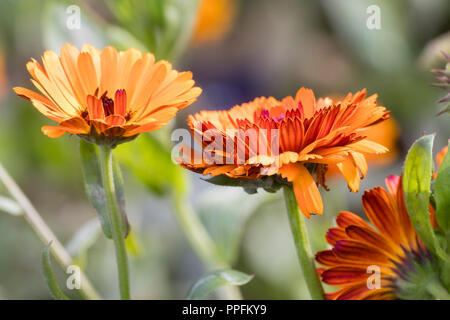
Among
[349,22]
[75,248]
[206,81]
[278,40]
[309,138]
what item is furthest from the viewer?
[206,81]

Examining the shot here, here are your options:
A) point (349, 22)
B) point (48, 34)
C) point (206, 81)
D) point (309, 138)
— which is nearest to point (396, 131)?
point (349, 22)

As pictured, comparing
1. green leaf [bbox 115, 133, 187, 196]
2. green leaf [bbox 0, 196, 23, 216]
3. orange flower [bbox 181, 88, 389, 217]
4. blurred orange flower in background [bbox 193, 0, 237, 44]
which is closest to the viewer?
orange flower [bbox 181, 88, 389, 217]

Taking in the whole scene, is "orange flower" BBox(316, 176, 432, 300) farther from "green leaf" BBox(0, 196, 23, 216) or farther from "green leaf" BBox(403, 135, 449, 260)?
"green leaf" BBox(0, 196, 23, 216)

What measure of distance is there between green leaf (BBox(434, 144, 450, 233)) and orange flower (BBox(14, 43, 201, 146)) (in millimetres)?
149

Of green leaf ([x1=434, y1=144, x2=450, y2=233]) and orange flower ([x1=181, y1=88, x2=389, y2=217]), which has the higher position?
orange flower ([x1=181, y1=88, x2=389, y2=217])

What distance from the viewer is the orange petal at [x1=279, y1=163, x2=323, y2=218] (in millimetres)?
344

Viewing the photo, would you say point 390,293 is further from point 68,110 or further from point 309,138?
point 68,110

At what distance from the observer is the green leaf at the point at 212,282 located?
15.5 inches

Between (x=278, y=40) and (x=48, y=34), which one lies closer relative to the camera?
(x=48, y=34)

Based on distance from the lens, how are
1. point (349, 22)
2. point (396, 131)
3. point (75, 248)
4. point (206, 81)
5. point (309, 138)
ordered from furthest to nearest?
point (206, 81), point (349, 22), point (396, 131), point (75, 248), point (309, 138)

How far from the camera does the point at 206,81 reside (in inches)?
73.2

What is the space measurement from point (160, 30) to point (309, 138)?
0.35 meters

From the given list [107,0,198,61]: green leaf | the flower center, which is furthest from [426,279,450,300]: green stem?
[107,0,198,61]: green leaf

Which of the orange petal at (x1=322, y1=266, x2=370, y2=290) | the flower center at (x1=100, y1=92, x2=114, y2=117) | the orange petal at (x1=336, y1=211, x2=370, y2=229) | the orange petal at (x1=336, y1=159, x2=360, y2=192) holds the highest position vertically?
the flower center at (x1=100, y1=92, x2=114, y2=117)
